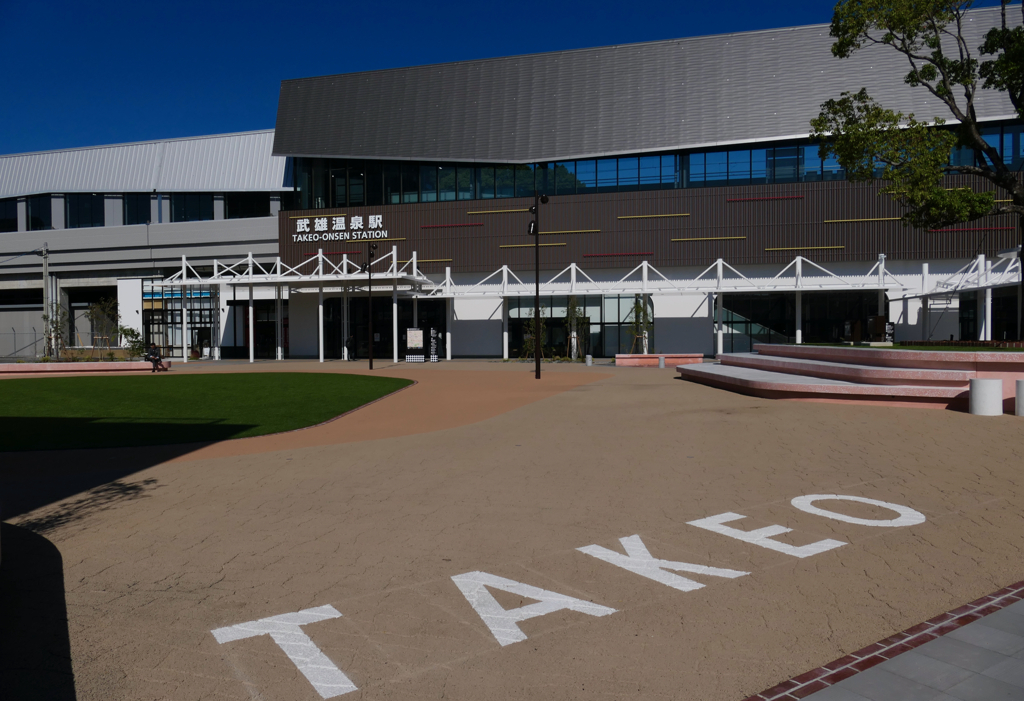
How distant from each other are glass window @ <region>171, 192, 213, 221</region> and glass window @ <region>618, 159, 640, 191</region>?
94.7 feet

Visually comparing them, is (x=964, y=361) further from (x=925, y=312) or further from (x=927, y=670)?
(x=925, y=312)

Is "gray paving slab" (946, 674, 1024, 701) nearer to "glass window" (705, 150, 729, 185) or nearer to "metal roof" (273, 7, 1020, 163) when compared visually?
"metal roof" (273, 7, 1020, 163)

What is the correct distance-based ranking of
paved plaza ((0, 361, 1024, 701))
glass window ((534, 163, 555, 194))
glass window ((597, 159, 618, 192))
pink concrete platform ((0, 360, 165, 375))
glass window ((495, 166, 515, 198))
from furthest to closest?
glass window ((495, 166, 515, 198)) < glass window ((534, 163, 555, 194)) < glass window ((597, 159, 618, 192)) < pink concrete platform ((0, 360, 165, 375)) < paved plaza ((0, 361, 1024, 701))

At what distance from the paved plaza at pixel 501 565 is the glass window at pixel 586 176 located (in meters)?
32.5

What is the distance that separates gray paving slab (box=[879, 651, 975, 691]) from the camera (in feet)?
11.5

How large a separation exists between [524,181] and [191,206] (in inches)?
971

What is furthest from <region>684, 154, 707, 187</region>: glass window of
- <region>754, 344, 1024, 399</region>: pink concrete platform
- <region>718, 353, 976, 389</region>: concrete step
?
<region>754, 344, 1024, 399</region>: pink concrete platform

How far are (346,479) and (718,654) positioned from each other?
19.2 ft

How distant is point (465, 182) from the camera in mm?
43250

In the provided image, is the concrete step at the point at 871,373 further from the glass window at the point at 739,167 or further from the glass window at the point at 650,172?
the glass window at the point at 650,172

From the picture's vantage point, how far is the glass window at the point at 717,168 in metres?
39.5

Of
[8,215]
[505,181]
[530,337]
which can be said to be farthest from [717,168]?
[8,215]

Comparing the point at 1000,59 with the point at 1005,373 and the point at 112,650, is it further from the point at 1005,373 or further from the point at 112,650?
the point at 112,650

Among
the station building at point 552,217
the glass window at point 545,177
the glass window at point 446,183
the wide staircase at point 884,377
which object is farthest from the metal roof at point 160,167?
the wide staircase at point 884,377
